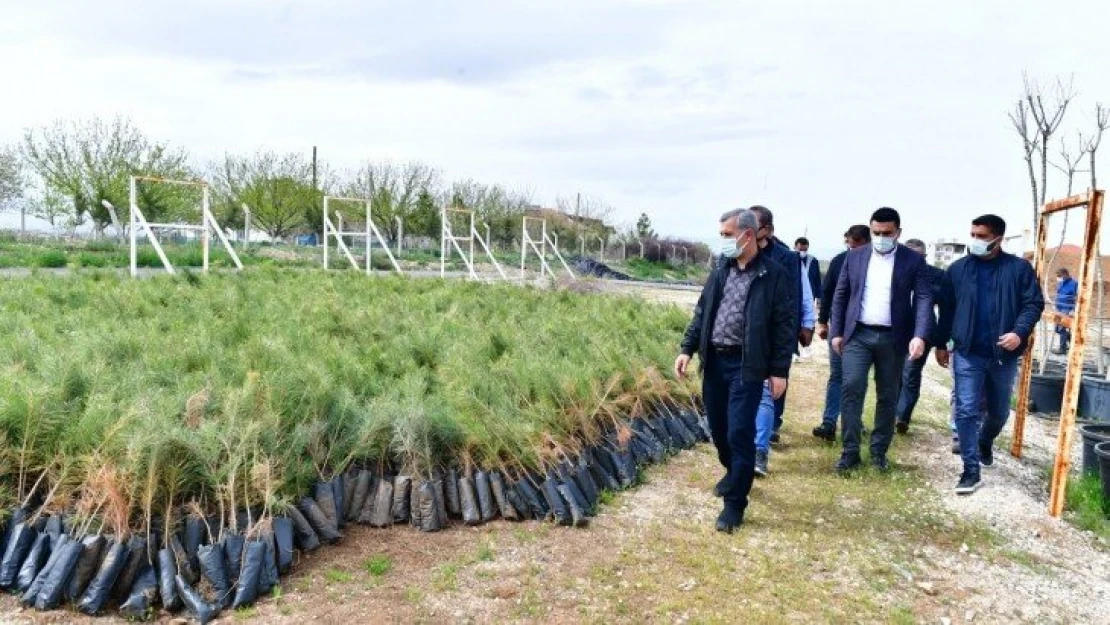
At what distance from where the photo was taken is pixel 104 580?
3.01 metres

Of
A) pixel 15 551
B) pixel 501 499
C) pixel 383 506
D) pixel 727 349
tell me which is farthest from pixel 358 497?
pixel 727 349

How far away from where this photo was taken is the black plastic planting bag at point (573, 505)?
4023mm

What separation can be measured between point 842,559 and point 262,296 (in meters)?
6.76

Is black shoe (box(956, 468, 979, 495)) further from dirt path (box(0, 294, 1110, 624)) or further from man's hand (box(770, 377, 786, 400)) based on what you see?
man's hand (box(770, 377, 786, 400))

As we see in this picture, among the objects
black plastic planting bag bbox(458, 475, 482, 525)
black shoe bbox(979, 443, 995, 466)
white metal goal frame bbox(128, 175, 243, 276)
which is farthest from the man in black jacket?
white metal goal frame bbox(128, 175, 243, 276)

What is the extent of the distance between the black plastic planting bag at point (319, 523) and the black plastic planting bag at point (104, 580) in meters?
0.74

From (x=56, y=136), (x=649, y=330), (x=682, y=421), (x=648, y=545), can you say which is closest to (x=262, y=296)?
(x=649, y=330)

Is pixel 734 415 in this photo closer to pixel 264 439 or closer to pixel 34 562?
pixel 264 439

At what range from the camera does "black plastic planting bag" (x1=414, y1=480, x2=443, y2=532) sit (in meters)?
3.84

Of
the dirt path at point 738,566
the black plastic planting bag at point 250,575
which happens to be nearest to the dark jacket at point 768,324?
the dirt path at point 738,566

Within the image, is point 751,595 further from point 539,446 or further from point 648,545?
point 539,446

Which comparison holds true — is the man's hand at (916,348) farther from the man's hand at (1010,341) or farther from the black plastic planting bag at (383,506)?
the black plastic planting bag at (383,506)

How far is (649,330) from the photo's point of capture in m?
8.05

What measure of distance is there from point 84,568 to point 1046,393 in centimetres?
847
